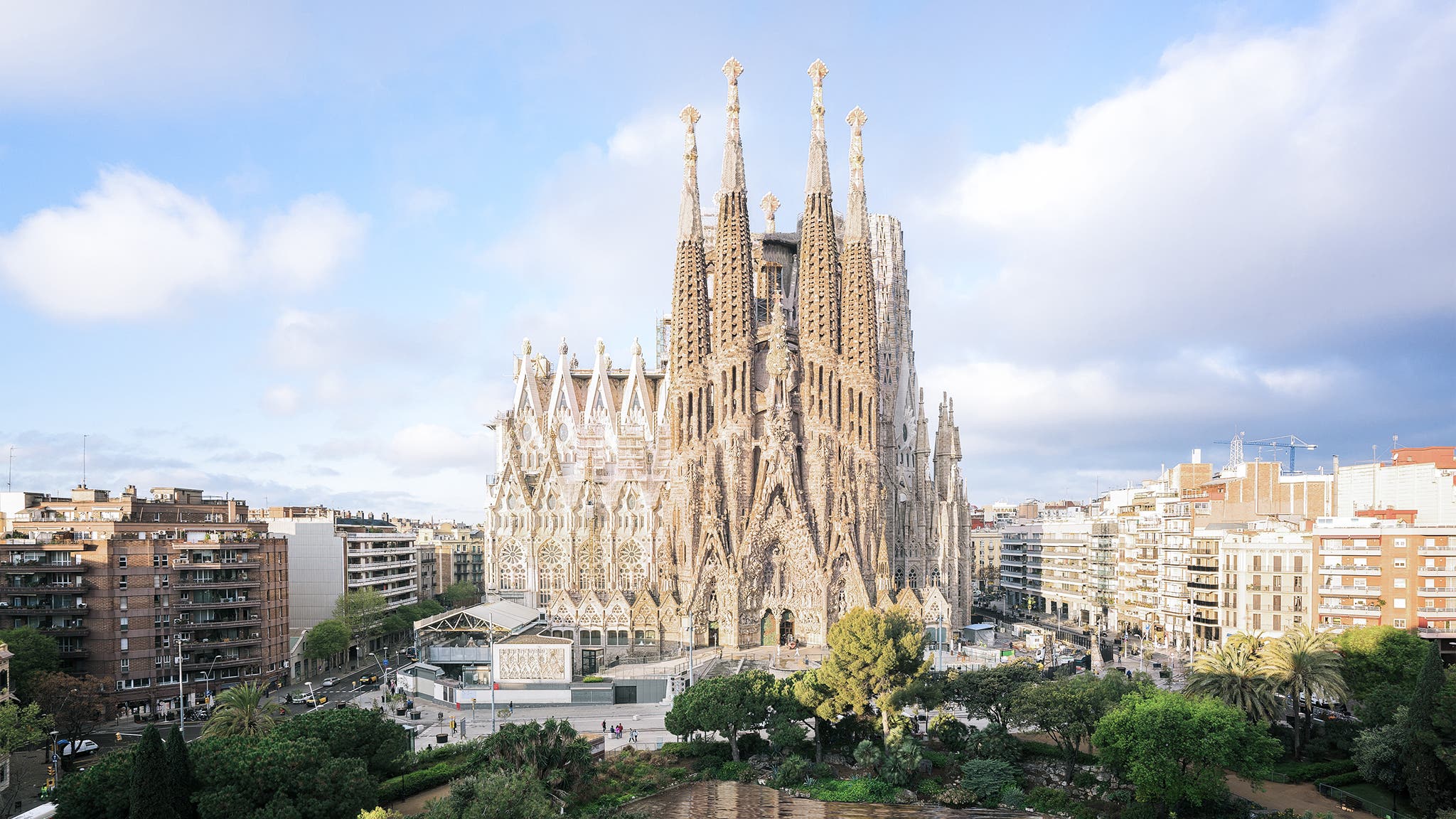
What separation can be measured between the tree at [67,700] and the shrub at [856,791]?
97.9ft

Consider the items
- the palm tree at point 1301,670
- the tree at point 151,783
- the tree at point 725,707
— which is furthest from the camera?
the palm tree at point 1301,670

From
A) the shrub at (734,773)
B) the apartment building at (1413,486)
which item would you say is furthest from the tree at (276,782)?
the apartment building at (1413,486)

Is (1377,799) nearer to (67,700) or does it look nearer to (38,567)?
(67,700)

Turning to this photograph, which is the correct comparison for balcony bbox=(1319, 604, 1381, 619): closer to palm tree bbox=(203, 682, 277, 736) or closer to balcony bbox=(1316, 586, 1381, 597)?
balcony bbox=(1316, 586, 1381, 597)

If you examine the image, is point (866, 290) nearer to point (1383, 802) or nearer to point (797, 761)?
point (797, 761)

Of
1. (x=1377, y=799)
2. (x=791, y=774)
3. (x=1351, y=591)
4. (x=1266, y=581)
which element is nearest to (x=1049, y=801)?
(x=791, y=774)

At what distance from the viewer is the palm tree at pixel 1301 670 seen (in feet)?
121

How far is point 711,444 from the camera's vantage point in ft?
216

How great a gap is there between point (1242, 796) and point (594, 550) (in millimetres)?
45650

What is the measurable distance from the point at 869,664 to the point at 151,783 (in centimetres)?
2418

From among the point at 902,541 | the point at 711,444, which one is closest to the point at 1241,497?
the point at 902,541

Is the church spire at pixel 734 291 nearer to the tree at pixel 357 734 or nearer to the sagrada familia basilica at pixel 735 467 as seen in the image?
the sagrada familia basilica at pixel 735 467

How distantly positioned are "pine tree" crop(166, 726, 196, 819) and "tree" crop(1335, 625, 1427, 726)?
4054 centimetres

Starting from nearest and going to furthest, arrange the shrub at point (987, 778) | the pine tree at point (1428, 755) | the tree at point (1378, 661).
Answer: the pine tree at point (1428, 755)
the shrub at point (987, 778)
the tree at point (1378, 661)
